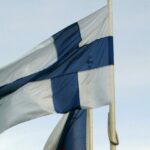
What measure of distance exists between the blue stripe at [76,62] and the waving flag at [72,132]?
4.43ft

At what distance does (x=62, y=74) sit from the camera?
45.9ft

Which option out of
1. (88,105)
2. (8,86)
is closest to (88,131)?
(88,105)

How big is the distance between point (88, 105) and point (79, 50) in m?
1.41

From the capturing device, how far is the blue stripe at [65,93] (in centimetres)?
1344

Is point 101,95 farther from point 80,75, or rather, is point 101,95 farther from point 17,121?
point 17,121

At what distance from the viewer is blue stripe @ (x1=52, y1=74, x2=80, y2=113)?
44.1 ft

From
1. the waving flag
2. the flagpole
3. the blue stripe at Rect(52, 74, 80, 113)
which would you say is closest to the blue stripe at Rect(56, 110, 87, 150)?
the waving flag

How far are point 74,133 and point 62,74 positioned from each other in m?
1.76

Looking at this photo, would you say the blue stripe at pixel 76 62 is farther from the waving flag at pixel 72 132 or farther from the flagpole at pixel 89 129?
the waving flag at pixel 72 132

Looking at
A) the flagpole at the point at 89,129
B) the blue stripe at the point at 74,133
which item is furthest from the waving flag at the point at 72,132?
the flagpole at the point at 89,129

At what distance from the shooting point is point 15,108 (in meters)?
13.8

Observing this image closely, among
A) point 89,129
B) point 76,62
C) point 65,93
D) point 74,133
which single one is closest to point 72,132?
point 74,133

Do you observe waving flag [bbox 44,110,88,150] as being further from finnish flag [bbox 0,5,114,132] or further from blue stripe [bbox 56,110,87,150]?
finnish flag [bbox 0,5,114,132]

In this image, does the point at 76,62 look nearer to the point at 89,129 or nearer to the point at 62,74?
the point at 62,74
